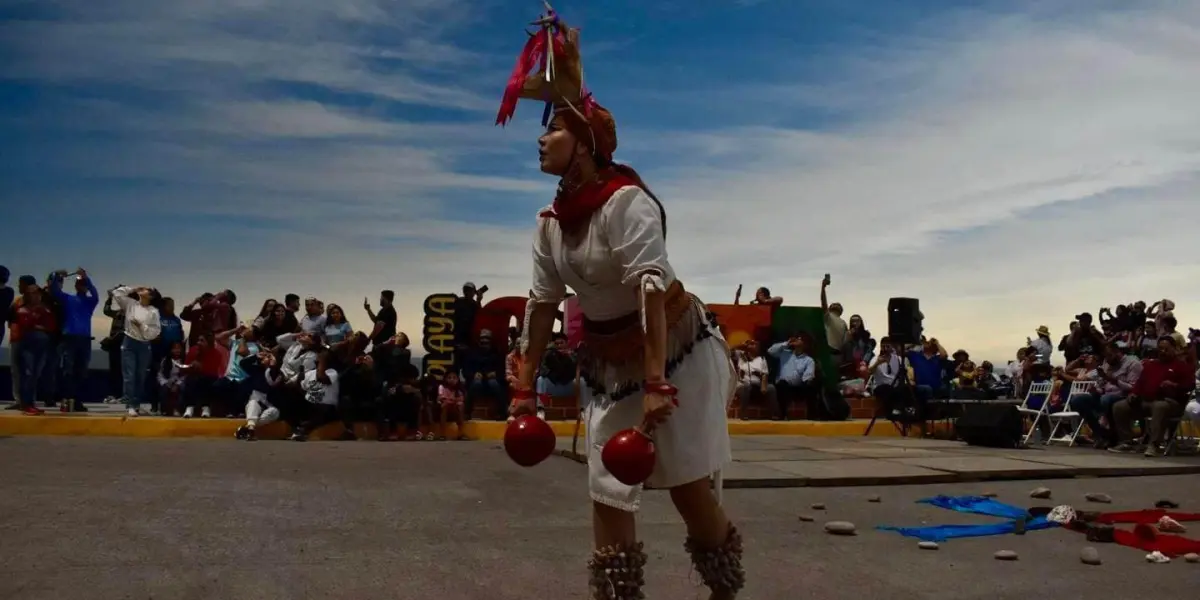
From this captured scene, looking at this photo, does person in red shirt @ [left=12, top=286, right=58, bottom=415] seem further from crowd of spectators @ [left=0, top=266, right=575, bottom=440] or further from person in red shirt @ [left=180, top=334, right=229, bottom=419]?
person in red shirt @ [left=180, top=334, right=229, bottom=419]

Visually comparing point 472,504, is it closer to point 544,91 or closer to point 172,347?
point 544,91

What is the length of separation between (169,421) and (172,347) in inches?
58.1

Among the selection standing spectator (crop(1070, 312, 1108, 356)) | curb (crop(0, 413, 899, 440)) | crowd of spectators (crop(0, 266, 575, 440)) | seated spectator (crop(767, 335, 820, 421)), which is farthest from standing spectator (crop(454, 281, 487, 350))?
standing spectator (crop(1070, 312, 1108, 356))

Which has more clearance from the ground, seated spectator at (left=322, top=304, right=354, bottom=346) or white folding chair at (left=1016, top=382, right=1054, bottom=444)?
seated spectator at (left=322, top=304, right=354, bottom=346)

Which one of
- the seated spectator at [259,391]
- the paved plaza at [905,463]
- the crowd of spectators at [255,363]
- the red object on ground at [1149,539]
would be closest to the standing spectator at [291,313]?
the crowd of spectators at [255,363]

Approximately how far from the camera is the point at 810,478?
866cm

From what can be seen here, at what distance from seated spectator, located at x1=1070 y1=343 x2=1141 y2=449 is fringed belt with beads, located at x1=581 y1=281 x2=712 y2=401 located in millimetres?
11220

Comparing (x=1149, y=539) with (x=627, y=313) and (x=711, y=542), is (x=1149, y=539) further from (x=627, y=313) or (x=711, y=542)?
(x=627, y=313)

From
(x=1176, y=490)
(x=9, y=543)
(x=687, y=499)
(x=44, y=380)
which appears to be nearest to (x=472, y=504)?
(x=9, y=543)

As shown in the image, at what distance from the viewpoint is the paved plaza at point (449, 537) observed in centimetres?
481

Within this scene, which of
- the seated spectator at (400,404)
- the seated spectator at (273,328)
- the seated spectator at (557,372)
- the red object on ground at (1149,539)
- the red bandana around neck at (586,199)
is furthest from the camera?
the seated spectator at (273,328)

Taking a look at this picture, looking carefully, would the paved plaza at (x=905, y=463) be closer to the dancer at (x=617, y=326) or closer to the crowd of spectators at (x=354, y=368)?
the crowd of spectators at (x=354, y=368)

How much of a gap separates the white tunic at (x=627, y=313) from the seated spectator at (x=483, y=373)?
11.1 metres

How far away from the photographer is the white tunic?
347 cm
